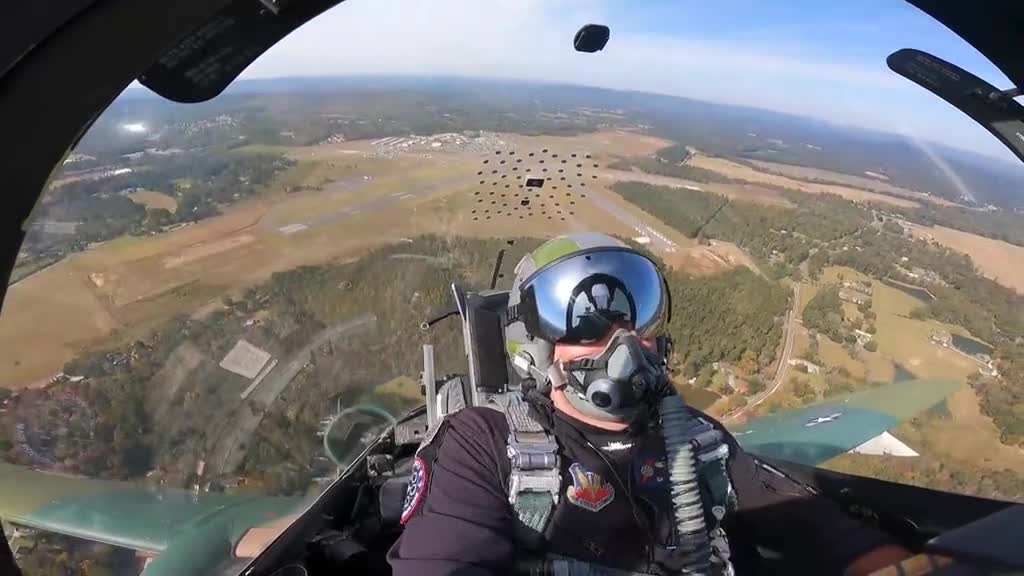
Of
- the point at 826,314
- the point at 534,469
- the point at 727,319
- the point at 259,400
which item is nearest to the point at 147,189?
the point at 259,400

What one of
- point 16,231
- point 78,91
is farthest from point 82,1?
point 16,231

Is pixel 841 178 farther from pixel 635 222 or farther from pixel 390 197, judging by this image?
pixel 390 197

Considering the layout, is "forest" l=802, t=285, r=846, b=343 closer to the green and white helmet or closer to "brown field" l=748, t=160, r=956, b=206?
"brown field" l=748, t=160, r=956, b=206

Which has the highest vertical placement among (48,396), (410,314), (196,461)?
(48,396)

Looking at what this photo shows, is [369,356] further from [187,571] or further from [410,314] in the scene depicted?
[187,571]

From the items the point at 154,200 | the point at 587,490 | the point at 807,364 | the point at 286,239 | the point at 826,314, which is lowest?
the point at 587,490
